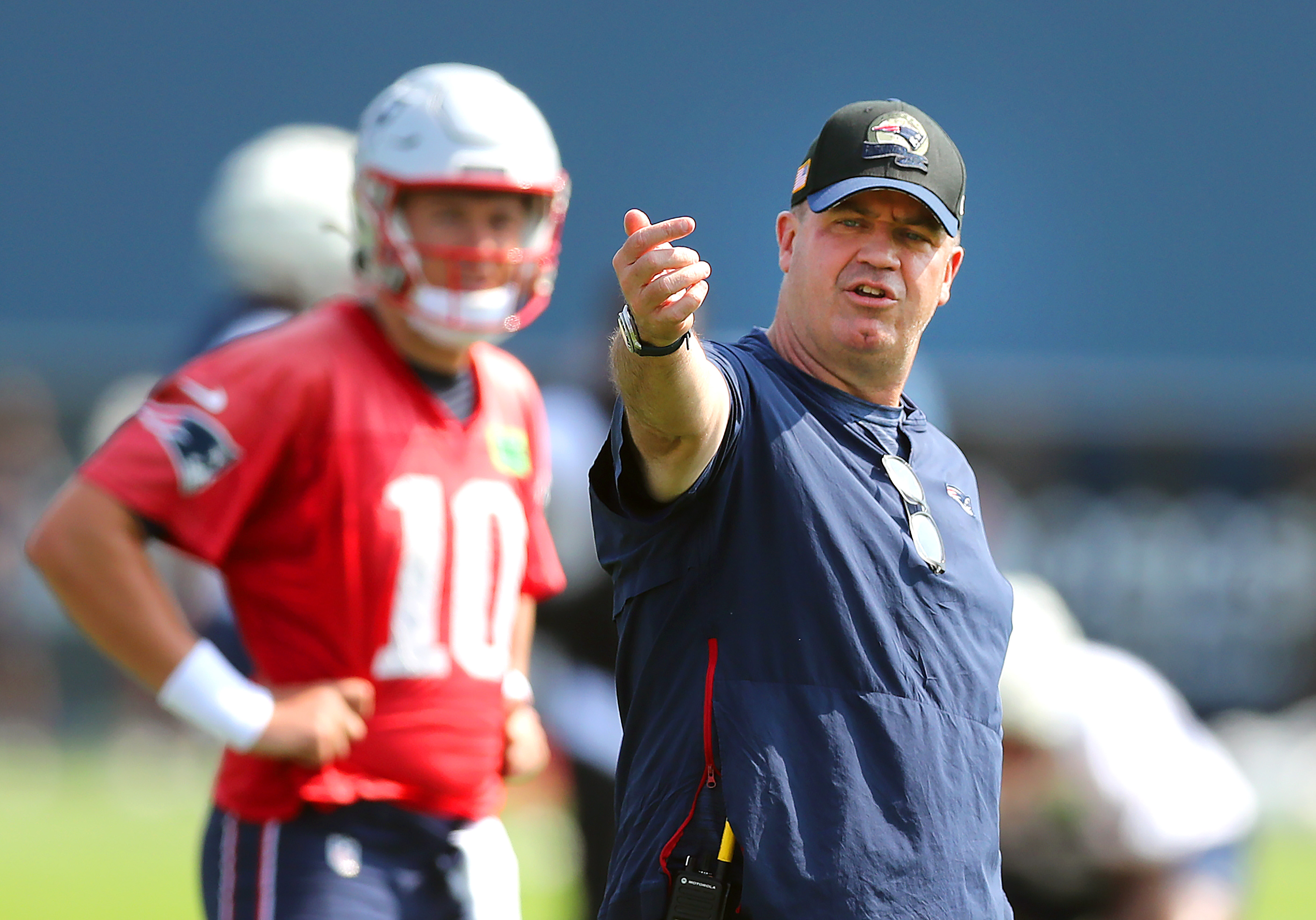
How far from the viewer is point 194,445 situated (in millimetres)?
3232

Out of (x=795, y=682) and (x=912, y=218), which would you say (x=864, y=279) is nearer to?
(x=912, y=218)

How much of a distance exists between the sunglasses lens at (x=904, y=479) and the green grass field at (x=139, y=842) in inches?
105

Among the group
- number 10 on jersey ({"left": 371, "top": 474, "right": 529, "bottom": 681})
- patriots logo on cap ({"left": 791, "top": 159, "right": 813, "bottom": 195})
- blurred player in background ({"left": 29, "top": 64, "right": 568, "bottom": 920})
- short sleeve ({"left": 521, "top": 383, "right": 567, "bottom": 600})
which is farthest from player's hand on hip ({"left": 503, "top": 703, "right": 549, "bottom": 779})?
patriots logo on cap ({"left": 791, "top": 159, "right": 813, "bottom": 195})

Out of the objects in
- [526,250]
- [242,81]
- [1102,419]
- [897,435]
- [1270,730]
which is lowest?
[1270,730]

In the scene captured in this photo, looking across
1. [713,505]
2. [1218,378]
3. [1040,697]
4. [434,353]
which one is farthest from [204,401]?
[1218,378]

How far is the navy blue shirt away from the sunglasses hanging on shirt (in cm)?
1

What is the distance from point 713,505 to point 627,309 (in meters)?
0.35

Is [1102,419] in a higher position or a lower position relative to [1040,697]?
higher

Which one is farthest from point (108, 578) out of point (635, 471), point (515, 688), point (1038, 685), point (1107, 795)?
point (1107, 795)

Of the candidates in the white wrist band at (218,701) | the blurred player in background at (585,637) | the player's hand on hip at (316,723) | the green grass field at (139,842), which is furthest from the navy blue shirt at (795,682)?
the green grass field at (139,842)

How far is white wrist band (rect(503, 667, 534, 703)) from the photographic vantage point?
354 centimetres

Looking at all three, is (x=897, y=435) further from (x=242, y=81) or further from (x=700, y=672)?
(x=242, y=81)

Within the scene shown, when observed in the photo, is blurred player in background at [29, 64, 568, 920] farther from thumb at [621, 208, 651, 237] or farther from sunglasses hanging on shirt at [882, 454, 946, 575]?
thumb at [621, 208, 651, 237]

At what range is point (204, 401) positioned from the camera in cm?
328
